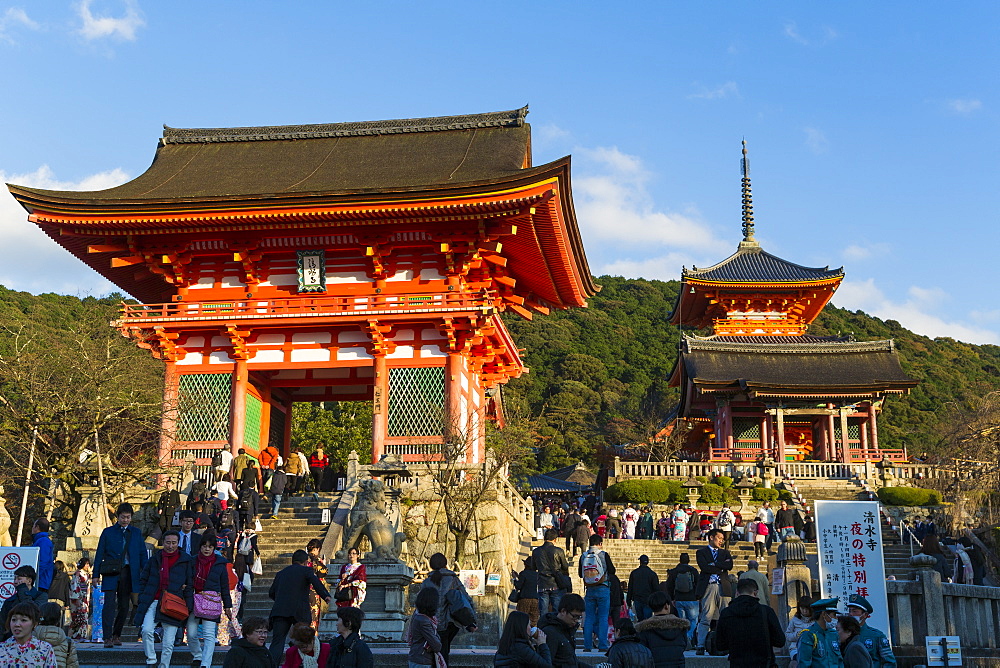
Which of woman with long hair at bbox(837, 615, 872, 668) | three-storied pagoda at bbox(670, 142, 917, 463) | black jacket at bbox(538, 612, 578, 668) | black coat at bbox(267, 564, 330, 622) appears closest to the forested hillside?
three-storied pagoda at bbox(670, 142, 917, 463)

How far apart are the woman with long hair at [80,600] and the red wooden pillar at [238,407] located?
31.4 ft

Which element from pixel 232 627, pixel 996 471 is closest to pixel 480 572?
pixel 232 627

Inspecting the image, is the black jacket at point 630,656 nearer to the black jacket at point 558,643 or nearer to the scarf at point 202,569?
the black jacket at point 558,643

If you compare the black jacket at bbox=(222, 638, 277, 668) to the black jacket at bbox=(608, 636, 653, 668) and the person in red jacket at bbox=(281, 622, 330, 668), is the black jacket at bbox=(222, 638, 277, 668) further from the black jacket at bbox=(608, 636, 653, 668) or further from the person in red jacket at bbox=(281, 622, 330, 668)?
the black jacket at bbox=(608, 636, 653, 668)

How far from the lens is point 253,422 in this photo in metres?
26.3

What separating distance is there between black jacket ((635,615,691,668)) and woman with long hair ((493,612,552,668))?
856 mm

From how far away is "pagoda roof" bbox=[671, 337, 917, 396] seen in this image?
36.6 m

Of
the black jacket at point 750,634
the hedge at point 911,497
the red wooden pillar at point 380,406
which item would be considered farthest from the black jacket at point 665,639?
the hedge at point 911,497

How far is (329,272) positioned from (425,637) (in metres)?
18.7

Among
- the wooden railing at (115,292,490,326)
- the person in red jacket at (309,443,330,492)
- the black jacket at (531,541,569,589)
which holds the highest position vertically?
the wooden railing at (115,292,490,326)

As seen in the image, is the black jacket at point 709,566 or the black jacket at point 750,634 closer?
the black jacket at point 750,634

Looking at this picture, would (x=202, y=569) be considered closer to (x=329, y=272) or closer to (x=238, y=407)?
(x=238, y=407)

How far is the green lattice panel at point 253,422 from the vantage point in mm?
25703

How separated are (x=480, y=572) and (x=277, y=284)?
12316 millimetres
